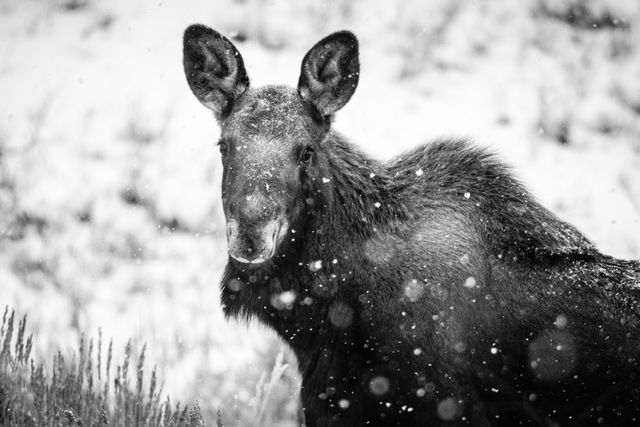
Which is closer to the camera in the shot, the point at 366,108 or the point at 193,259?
the point at 193,259

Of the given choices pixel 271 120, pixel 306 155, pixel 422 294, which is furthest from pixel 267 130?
pixel 422 294

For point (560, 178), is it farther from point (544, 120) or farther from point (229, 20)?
point (229, 20)

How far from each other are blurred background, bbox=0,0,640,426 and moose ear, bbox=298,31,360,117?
2190mm

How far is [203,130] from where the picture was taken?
28.6 feet

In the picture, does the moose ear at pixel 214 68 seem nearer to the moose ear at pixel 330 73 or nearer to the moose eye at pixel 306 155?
the moose ear at pixel 330 73

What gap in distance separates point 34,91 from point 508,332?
716cm

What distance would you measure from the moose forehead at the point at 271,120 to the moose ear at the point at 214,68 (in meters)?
0.16

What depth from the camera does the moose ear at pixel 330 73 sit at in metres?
4.60

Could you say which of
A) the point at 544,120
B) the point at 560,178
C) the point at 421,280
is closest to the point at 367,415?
the point at 421,280

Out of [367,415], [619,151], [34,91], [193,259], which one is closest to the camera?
[367,415]

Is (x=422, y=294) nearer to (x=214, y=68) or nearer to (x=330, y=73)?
(x=330, y=73)

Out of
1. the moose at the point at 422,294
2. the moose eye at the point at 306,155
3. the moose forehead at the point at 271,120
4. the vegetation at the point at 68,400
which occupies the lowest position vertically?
the vegetation at the point at 68,400

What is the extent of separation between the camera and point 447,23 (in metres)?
9.73

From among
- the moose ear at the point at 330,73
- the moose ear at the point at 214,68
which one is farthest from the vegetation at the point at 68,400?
the moose ear at the point at 330,73
